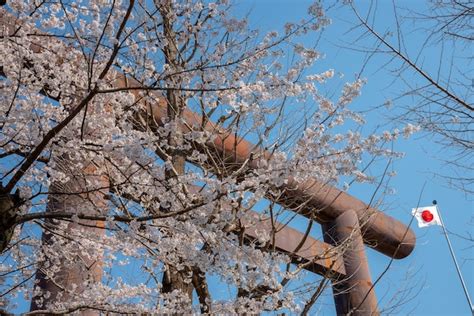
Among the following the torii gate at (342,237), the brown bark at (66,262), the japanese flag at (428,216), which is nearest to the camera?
the brown bark at (66,262)

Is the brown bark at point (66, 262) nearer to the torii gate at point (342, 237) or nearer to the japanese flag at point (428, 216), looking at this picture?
the torii gate at point (342, 237)

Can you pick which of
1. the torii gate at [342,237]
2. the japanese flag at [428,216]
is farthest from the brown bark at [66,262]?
the japanese flag at [428,216]

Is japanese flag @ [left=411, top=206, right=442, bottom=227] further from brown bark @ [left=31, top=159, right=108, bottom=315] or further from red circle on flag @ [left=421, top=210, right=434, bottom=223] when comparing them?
brown bark @ [left=31, top=159, right=108, bottom=315]

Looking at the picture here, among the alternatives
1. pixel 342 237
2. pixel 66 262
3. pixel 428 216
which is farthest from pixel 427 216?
pixel 66 262

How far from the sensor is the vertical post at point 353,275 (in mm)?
6836

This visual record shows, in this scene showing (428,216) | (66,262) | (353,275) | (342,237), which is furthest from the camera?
(428,216)

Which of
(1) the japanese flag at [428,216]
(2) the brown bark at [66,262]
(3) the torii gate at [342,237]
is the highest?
(1) the japanese flag at [428,216]

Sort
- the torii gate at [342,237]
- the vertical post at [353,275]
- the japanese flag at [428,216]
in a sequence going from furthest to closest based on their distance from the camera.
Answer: the japanese flag at [428,216] < the vertical post at [353,275] < the torii gate at [342,237]

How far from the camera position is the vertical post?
684 cm

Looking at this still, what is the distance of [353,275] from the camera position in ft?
23.3

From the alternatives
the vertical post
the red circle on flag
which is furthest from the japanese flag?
the vertical post

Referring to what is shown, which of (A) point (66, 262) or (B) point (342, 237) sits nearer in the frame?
(A) point (66, 262)

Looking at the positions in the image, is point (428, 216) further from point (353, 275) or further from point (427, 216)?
point (353, 275)

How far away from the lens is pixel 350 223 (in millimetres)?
Result: 7270
